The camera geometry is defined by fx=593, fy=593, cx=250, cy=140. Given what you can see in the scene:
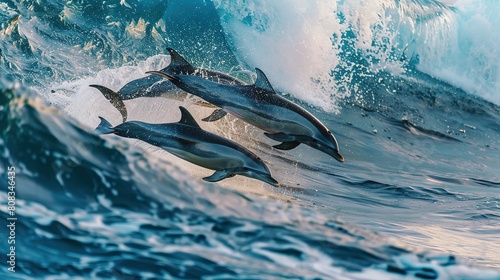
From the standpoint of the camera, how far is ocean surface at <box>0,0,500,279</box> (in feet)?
15.5

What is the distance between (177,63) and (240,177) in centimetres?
140

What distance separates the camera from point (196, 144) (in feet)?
16.9

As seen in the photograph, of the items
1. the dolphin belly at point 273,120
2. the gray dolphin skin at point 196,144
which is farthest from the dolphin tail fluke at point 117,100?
the dolphin belly at point 273,120

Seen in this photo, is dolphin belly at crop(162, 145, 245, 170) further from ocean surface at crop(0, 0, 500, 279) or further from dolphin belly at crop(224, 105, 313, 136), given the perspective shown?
dolphin belly at crop(224, 105, 313, 136)

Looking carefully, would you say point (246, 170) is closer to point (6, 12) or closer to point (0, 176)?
point (0, 176)

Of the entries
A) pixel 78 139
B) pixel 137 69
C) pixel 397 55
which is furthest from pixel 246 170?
pixel 397 55

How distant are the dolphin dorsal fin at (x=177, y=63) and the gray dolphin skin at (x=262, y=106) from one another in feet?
0.13

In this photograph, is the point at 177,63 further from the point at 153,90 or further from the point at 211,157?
the point at 211,157

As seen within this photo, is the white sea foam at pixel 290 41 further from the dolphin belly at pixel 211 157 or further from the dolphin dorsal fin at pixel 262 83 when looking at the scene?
the dolphin belly at pixel 211 157

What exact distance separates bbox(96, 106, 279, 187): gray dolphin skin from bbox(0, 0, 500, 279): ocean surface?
143 mm

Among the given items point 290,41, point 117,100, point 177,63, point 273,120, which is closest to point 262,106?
point 273,120

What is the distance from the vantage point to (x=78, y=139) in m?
4.99

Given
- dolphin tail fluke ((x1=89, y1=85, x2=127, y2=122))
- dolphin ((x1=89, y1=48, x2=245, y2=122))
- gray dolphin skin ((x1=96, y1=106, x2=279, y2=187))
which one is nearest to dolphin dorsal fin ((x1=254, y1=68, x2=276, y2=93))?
dolphin ((x1=89, y1=48, x2=245, y2=122))

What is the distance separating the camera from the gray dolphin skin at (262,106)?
510 centimetres
